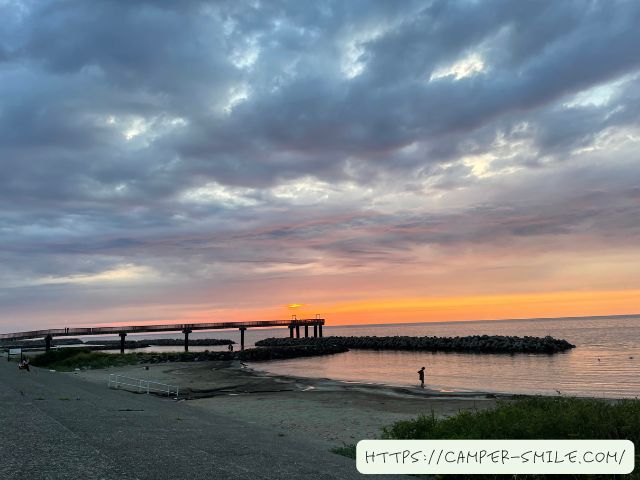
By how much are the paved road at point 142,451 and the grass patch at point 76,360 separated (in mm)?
43856

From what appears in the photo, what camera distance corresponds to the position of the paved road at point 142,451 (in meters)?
8.79

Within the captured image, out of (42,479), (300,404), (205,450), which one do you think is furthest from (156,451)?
(300,404)

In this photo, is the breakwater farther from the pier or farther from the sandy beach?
the sandy beach

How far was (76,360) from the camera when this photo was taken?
57.0 m

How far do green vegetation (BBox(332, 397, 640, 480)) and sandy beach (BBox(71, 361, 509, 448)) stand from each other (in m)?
4.00

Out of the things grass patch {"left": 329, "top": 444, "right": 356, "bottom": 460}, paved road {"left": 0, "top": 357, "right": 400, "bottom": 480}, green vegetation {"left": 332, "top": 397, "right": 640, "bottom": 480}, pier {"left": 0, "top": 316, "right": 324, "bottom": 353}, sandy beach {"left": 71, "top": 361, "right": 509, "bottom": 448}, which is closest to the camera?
paved road {"left": 0, "top": 357, "right": 400, "bottom": 480}

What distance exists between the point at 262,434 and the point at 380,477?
6272 millimetres

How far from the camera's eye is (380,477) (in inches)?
372

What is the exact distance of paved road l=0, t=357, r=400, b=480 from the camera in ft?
28.8

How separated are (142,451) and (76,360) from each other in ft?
177

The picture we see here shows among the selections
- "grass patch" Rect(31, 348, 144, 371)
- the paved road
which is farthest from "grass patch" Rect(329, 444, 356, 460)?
"grass patch" Rect(31, 348, 144, 371)

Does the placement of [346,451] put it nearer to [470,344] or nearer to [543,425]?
[543,425]

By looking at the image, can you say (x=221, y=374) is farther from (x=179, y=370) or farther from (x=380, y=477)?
(x=380, y=477)

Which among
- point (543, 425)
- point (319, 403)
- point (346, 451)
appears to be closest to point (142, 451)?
point (346, 451)
